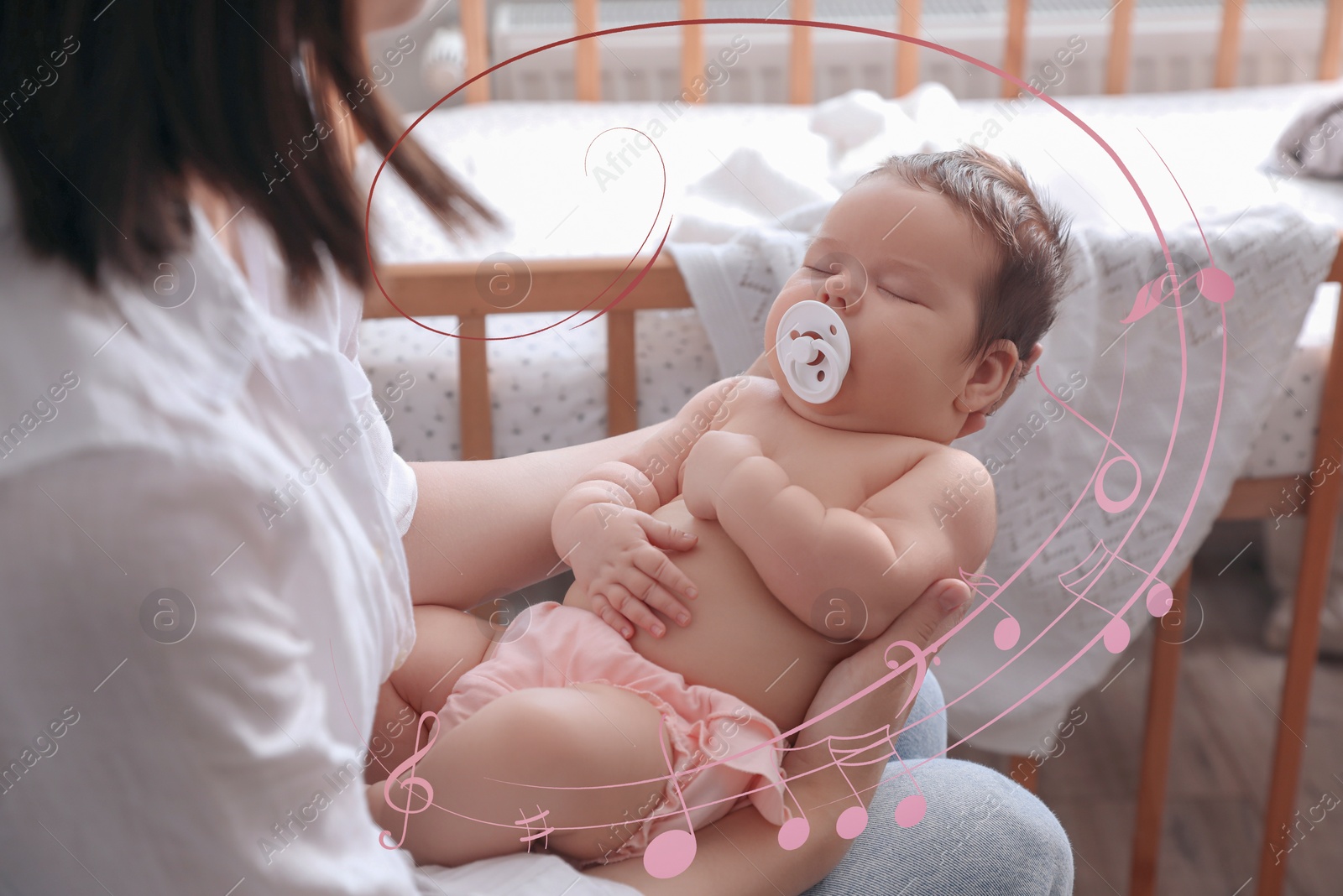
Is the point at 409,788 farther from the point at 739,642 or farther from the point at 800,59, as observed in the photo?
the point at 800,59

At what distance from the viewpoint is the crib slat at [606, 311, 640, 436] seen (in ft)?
2.92

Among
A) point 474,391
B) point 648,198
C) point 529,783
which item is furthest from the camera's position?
point 648,198

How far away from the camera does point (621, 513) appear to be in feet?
1.99

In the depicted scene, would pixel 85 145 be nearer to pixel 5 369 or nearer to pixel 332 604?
pixel 5 369

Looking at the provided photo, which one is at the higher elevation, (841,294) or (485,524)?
(841,294)

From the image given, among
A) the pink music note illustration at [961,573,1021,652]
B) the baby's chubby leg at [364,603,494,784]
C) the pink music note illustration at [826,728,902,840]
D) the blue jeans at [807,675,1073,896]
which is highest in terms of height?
→ the baby's chubby leg at [364,603,494,784]

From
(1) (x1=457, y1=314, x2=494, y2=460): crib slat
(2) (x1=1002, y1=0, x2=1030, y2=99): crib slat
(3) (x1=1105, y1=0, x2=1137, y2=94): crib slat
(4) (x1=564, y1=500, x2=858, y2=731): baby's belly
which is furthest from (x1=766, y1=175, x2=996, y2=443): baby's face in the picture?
(3) (x1=1105, y1=0, x2=1137, y2=94): crib slat

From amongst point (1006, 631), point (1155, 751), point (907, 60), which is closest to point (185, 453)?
point (1006, 631)

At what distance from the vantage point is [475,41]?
187 centimetres

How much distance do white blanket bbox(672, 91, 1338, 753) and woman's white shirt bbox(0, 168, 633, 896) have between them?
20.3 inches

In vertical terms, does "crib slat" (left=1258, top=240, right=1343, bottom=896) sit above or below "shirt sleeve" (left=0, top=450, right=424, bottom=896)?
below

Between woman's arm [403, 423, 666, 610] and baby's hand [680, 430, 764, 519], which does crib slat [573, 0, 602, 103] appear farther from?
baby's hand [680, 430, 764, 519]

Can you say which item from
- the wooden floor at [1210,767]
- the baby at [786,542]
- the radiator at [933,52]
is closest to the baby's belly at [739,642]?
the baby at [786,542]

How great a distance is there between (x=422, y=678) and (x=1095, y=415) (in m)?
0.66
